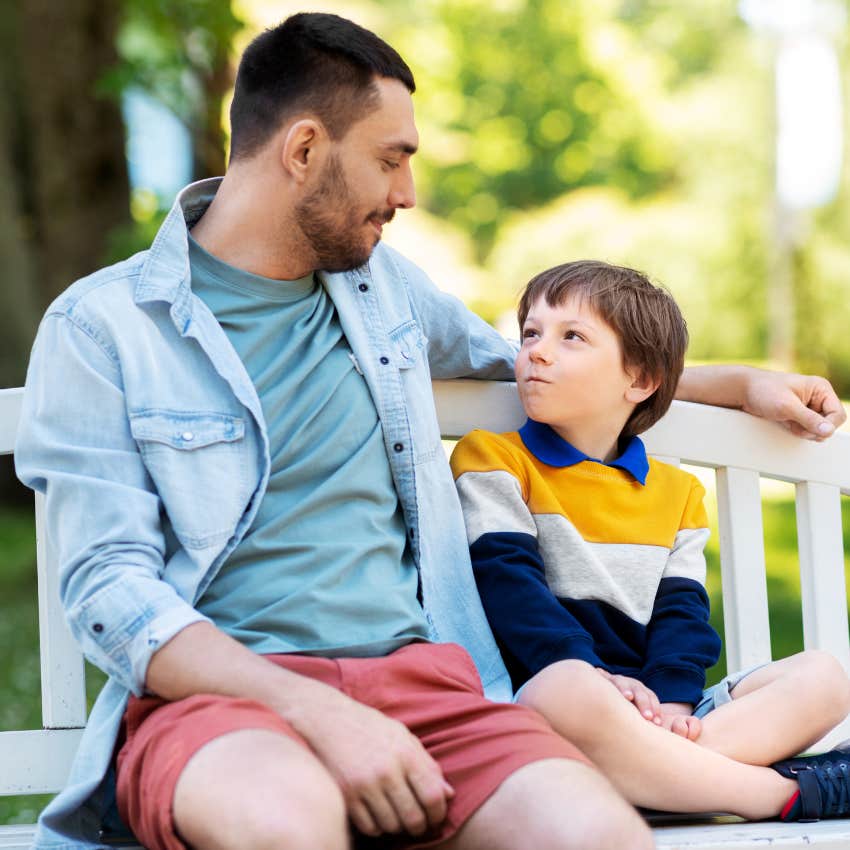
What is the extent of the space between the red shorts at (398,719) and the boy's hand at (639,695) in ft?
0.92

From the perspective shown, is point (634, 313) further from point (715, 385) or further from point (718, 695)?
point (718, 695)

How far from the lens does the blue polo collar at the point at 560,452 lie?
9.16 ft

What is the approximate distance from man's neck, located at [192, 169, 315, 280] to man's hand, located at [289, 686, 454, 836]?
917mm

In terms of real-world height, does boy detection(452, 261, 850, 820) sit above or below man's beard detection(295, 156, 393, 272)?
below

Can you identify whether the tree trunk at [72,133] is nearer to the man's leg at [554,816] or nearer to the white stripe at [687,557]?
the white stripe at [687,557]

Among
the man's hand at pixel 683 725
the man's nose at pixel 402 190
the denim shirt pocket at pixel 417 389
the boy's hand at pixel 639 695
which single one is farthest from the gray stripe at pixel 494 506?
the man's nose at pixel 402 190

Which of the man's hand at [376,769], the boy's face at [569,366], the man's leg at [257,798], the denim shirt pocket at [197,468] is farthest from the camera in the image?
the boy's face at [569,366]

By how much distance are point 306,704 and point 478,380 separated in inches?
43.6

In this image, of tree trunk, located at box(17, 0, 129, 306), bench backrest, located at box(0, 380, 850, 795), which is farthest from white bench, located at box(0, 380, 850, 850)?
tree trunk, located at box(17, 0, 129, 306)

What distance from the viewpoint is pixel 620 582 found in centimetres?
274

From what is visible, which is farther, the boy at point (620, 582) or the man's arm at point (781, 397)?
the man's arm at point (781, 397)

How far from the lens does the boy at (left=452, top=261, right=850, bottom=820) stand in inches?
93.6

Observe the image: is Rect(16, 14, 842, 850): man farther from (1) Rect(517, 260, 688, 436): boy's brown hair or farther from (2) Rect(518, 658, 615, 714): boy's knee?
(1) Rect(517, 260, 688, 436): boy's brown hair

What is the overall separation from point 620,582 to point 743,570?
0.39 meters
